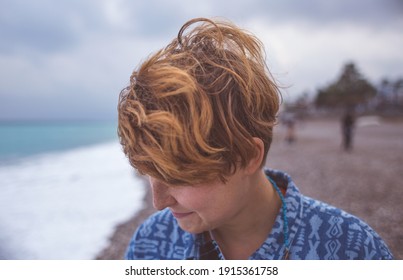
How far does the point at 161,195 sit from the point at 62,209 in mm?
4083

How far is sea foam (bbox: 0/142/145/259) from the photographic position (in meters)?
2.91

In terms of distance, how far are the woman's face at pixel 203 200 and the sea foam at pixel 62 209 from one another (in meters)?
1.26

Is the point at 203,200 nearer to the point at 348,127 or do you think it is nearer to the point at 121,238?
the point at 121,238

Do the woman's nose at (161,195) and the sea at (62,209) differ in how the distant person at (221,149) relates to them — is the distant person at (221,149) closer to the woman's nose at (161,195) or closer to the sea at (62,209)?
the woman's nose at (161,195)

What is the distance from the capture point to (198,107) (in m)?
0.80

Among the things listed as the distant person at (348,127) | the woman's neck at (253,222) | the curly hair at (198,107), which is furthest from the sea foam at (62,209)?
the distant person at (348,127)

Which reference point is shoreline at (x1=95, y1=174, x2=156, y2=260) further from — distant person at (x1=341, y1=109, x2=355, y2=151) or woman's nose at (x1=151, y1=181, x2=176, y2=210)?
distant person at (x1=341, y1=109, x2=355, y2=151)

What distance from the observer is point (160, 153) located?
81 cm

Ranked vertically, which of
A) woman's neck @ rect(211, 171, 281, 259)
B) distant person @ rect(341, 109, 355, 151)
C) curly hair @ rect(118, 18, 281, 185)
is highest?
distant person @ rect(341, 109, 355, 151)

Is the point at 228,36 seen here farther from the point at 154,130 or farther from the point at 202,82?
the point at 154,130

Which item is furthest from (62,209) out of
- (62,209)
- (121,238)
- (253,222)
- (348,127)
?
(348,127)

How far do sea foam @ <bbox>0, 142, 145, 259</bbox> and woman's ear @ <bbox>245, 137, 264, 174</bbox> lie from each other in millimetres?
1452

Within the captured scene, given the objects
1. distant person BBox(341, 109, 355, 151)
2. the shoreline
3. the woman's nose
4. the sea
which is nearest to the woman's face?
the woman's nose
